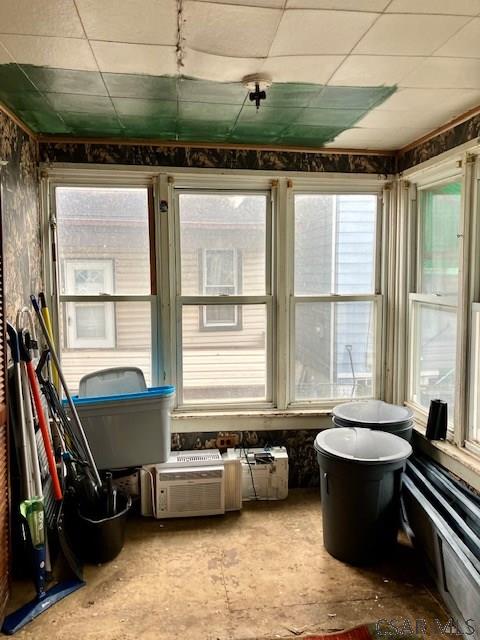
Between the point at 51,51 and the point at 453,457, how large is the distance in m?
2.75

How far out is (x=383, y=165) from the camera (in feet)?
10.5

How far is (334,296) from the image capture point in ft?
10.7

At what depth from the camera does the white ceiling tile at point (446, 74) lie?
1.84 meters

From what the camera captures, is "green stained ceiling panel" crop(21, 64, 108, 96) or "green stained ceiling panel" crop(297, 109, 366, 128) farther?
"green stained ceiling panel" crop(297, 109, 366, 128)

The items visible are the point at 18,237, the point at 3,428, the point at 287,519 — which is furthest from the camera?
the point at 287,519

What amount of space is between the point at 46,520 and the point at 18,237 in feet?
5.06

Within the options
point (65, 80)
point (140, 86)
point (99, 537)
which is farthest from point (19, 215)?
point (99, 537)

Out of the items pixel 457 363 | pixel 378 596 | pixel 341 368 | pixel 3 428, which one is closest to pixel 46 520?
pixel 3 428

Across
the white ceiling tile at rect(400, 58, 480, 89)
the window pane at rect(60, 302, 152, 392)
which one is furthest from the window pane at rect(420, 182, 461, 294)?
the window pane at rect(60, 302, 152, 392)

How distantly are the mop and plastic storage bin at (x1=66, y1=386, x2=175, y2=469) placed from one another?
459mm

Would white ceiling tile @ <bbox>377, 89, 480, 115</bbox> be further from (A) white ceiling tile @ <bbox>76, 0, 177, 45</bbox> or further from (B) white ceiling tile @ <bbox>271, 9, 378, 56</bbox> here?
(A) white ceiling tile @ <bbox>76, 0, 177, 45</bbox>

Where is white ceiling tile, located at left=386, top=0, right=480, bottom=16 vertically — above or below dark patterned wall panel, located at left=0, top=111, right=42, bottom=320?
above

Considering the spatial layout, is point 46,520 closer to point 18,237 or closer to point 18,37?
point 18,237

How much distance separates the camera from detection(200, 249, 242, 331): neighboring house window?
315cm
